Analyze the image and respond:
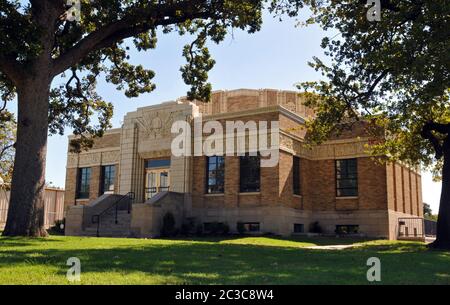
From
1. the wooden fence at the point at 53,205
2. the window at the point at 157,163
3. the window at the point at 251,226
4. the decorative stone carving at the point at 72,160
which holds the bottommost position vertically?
the window at the point at 251,226

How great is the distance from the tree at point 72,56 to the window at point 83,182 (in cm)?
1138

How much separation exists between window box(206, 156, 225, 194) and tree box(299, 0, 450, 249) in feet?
27.4

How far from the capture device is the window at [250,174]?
25.5 meters

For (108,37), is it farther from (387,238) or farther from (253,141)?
(387,238)

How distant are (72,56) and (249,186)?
12.3 metres

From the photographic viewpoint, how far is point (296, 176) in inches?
1072

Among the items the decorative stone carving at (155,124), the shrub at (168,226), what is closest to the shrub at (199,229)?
the shrub at (168,226)

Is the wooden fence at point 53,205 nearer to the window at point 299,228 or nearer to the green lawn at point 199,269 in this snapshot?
the window at point 299,228

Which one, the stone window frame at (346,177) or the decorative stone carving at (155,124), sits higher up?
the decorative stone carving at (155,124)

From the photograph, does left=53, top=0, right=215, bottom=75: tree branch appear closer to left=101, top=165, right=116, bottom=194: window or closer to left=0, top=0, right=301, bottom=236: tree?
left=0, top=0, right=301, bottom=236: tree

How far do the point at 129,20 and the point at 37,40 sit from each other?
3704mm

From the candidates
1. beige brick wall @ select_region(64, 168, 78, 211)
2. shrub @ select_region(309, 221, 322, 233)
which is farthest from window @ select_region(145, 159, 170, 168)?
shrub @ select_region(309, 221, 322, 233)

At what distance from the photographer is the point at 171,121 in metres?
28.5
